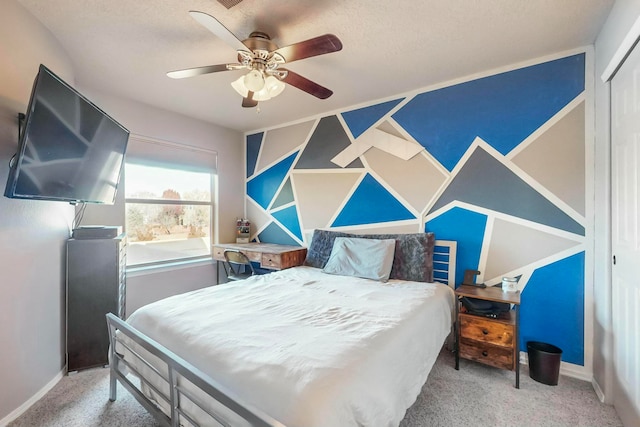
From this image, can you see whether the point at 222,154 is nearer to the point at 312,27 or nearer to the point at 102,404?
the point at 312,27

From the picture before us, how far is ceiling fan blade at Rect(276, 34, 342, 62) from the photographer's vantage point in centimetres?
153

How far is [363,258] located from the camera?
271 centimetres

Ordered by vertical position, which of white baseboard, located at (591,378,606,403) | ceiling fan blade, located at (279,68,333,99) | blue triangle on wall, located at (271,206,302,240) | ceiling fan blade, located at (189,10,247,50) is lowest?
white baseboard, located at (591,378,606,403)

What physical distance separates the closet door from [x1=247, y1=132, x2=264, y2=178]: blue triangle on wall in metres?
3.67

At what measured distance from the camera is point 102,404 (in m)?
1.84

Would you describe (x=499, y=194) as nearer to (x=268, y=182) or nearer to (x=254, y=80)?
(x=254, y=80)

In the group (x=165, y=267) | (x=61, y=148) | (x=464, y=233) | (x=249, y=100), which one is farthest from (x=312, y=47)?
(x=165, y=267)

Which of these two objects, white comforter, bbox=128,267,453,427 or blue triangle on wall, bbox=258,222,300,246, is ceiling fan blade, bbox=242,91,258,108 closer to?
white comforter, bbox=128,267,453,427

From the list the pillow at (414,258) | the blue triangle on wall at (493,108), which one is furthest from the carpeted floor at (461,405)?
the blue triangle on wall at (493,108)

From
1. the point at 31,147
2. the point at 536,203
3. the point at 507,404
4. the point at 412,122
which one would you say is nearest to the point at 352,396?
the point at 507,404

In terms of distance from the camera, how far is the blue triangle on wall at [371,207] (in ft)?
A: 9.86

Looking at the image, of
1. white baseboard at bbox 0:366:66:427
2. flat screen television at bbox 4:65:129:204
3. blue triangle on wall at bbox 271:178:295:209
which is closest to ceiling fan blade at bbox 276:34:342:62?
flat screen television at bbox 4:65:129:204

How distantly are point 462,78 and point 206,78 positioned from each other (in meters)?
2.41

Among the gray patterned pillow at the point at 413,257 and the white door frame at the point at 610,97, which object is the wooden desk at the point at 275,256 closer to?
the gray patterned pillow at the point at 413,257
